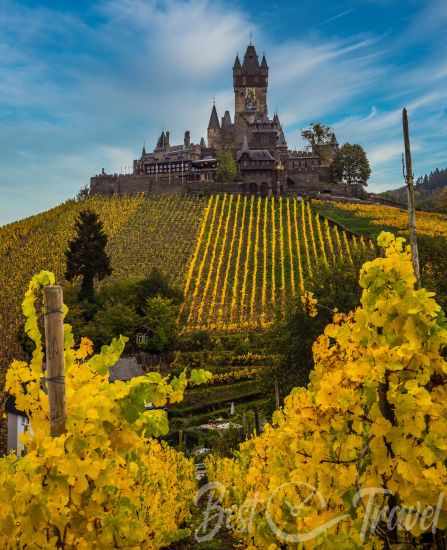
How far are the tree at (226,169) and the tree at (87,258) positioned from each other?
132 ft

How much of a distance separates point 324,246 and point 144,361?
3006 centimetres

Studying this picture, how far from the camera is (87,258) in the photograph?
5225 centimetres

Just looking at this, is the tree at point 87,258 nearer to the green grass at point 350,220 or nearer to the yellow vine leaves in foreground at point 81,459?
the green grass at point 350,220

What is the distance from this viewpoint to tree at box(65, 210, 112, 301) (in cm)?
5159

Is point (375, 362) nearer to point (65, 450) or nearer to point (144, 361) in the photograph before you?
point (65, 450)

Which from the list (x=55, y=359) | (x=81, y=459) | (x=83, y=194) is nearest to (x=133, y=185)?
(x=83, y=194)

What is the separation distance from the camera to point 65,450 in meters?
5.71

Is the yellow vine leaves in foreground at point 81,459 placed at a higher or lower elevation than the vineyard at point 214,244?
lower

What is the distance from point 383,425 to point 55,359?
292 centimetres

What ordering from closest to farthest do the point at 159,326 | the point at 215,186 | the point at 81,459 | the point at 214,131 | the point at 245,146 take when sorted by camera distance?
the point at 81,459
the point at 159,326
the point at 215,186
the point at 245,146
the point at 214,131

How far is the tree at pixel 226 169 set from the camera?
91.5 meters

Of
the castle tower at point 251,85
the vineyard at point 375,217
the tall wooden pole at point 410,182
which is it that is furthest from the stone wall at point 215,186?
the tall wooden pole at point 410,182

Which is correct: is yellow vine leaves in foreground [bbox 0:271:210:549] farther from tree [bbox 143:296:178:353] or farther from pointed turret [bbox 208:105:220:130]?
pointed turret [bbox 208:105:220:130]

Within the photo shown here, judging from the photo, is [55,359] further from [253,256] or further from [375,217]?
[375,217]
